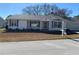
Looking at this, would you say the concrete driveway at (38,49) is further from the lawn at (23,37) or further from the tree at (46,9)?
the lawn at (23,37)

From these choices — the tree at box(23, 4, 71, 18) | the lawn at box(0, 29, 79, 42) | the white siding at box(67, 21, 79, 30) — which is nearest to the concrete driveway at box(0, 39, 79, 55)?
the tree at box(23, 4, 71, 18)

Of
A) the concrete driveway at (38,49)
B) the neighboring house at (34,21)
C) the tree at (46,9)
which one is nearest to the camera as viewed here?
the concrete driveway at (38,49)

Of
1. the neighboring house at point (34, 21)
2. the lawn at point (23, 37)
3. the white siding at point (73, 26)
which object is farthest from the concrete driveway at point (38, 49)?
the neighboring house at point (34, 21)

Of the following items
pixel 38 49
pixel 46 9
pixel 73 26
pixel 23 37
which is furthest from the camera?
pixel 73 26

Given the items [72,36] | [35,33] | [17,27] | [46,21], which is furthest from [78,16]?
[46,21]

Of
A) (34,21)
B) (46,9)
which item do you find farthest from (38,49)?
(34,21)

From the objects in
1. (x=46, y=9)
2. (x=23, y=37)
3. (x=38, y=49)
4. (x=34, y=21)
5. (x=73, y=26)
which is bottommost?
(x=23, y=37)

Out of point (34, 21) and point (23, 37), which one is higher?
point (34, 21)

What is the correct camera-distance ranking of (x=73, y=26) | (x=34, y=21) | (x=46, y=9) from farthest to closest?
(x=34, y=21) → (x=73, y=26) → (x=46, y=9)

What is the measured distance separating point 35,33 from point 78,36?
164 inches

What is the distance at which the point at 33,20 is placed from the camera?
22859mm

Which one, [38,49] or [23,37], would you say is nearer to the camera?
[38,49]

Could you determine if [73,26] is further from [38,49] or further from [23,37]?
[38,49]

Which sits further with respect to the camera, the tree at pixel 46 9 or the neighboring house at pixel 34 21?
the neighboring house at pixel 34 21
